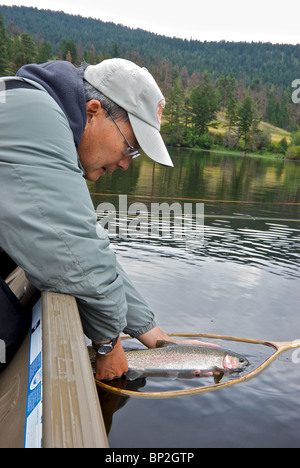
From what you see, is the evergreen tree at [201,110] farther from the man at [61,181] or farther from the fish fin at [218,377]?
the man at [61,181]

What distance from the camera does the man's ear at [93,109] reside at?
238 cm

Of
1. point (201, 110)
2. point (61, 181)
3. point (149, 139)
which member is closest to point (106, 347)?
point (61, 181)

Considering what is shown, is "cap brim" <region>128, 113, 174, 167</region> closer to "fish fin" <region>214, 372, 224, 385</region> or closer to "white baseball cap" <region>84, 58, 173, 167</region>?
"white baseball cap" <region>84, 58, 173, 167</region>

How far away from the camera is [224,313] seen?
5.27m

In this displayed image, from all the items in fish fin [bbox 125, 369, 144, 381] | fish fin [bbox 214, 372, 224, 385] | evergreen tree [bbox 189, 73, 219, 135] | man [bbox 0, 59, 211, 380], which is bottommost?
evergreen tree [bbox 189, 73, 219, 135]

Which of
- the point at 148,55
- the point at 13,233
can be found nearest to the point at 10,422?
the point at 13,233

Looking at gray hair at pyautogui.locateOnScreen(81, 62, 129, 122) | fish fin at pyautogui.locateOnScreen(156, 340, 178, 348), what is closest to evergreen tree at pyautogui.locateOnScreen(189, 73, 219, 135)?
fish fin at pyautogui.locateOnScreen(156, 340, 178, 348)

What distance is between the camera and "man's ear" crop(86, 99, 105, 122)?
238 cm

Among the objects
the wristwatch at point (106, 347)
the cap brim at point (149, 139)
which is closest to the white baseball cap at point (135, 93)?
the cap brim at point (149, 139)

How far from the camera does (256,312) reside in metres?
5.38

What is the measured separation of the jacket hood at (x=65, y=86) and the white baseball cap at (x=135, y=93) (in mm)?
198

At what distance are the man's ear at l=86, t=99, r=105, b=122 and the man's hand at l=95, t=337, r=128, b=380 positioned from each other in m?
1.25
